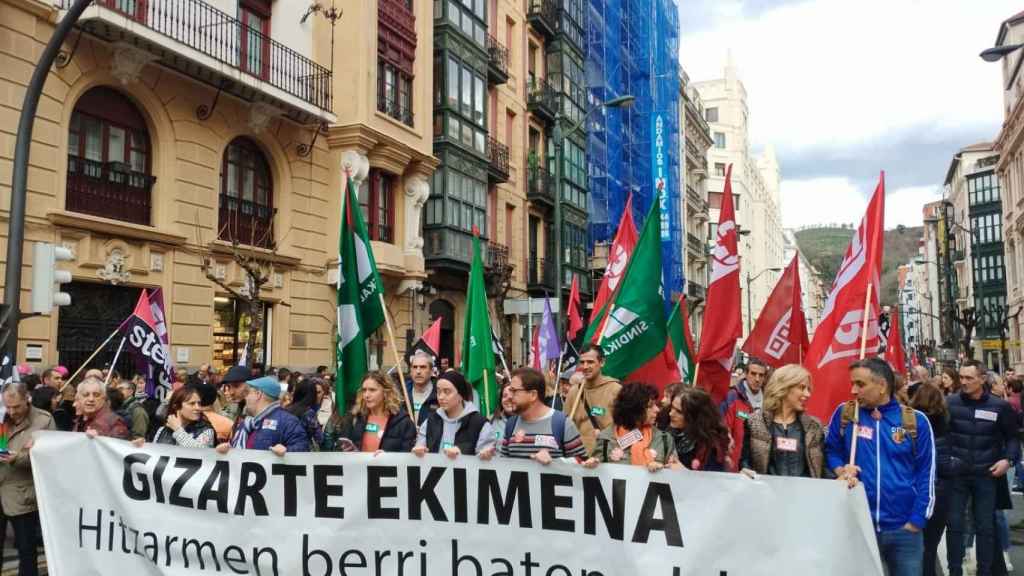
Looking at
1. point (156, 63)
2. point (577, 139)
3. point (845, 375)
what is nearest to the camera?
point (845, 375)

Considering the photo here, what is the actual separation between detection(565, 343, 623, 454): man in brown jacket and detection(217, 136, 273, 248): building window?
38.5ft

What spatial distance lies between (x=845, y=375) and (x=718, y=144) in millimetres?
77101

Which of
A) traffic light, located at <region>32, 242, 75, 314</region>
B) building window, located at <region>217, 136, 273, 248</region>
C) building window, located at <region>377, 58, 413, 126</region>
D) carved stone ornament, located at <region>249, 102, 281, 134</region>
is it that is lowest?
traffic light, located at <region>32, 242, 75, 314</region>

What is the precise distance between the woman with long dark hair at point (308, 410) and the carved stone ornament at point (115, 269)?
8239 millimetres

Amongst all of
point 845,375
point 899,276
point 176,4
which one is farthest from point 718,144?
point 899,276

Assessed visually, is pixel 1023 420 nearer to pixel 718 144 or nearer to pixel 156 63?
pixel 156 63

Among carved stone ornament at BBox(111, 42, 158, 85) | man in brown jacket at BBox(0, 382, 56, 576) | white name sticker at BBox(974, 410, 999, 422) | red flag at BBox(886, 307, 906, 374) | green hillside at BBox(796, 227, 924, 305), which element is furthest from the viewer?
green hillside at BBox(796, 227, 924, 305)

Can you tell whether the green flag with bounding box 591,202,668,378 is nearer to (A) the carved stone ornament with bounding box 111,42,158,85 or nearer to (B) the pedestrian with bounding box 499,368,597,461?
(B) the pedestrian with bounding box 499,368,597,461

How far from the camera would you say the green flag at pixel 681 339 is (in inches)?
452

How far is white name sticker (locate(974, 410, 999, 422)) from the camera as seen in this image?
7195 mm

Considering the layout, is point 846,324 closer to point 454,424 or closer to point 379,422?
point 454,424

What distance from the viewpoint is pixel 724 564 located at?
492 cm

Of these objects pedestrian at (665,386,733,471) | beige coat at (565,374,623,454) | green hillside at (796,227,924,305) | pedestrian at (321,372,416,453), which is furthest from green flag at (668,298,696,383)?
green hillside at (796,227,924,305)

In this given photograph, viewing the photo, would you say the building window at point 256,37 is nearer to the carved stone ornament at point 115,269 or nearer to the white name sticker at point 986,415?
the carved stone ornament at point 115,269
